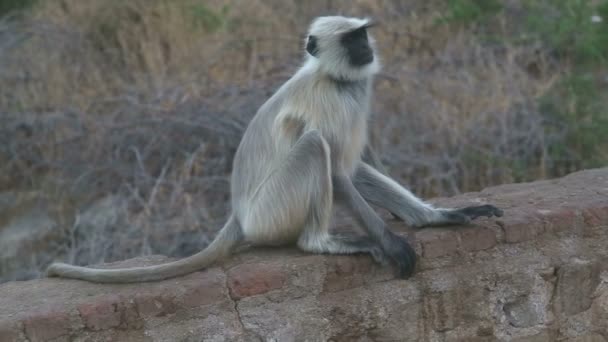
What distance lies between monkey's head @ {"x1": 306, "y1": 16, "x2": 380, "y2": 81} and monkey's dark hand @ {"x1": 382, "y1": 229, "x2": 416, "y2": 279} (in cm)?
69

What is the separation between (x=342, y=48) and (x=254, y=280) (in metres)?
0.99

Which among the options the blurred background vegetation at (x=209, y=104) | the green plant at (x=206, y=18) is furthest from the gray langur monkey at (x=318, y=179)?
the green plant at (x=206, y=18)

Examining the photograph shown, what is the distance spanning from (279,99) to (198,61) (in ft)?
14.9

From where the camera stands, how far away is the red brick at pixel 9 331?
94.2 inches

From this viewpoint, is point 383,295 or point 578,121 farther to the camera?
point 578,121

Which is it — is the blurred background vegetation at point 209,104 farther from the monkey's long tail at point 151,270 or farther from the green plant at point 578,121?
the monkey's long tail at point 151,270

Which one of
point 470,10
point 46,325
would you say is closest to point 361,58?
point 46,325

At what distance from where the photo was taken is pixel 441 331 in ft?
9.43

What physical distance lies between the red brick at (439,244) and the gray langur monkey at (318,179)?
0.28 ft

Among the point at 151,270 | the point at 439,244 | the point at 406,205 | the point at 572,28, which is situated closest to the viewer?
the point at 151,270

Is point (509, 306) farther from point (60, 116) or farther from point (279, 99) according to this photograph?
point (60, 116)

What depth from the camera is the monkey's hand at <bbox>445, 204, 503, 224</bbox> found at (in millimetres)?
3000

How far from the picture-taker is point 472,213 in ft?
9.90

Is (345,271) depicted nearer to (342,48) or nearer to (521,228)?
(521,228)
